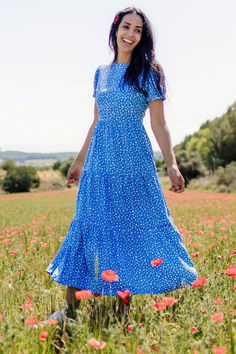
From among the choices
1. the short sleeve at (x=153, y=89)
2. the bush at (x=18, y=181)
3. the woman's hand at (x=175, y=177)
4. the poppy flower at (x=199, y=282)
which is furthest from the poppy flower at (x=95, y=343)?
the bush at (x=18, y=181)

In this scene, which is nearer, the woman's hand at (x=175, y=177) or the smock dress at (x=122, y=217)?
the smock dress at (x=122, y=217)

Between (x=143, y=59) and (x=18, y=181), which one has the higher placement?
(x=143, y=59)

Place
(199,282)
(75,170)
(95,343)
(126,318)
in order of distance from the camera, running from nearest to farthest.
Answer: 1. (95,343)
2. (199,282)
3. (126,318)
4. (75,170)

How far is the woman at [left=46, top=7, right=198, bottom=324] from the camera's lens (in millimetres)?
2686

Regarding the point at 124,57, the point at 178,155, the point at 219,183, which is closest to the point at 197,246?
the point at 124,57

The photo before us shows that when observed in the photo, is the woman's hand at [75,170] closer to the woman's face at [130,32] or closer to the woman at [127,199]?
the woman at [127,199]

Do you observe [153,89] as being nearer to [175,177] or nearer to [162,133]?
[162,133]

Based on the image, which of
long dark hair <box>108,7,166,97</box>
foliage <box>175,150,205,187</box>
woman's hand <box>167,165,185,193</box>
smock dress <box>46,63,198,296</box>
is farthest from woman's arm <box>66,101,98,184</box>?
foliage <box>175,150,205,187</box>

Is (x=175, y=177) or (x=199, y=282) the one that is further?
(x=175, y=177)

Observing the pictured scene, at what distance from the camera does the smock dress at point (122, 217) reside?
2680 millimetres

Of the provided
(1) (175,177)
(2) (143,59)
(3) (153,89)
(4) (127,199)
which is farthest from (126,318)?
(2) (143,59)

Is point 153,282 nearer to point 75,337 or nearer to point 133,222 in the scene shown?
point 133,222

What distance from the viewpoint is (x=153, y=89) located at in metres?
2.86

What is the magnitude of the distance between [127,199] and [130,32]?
1.09 m
